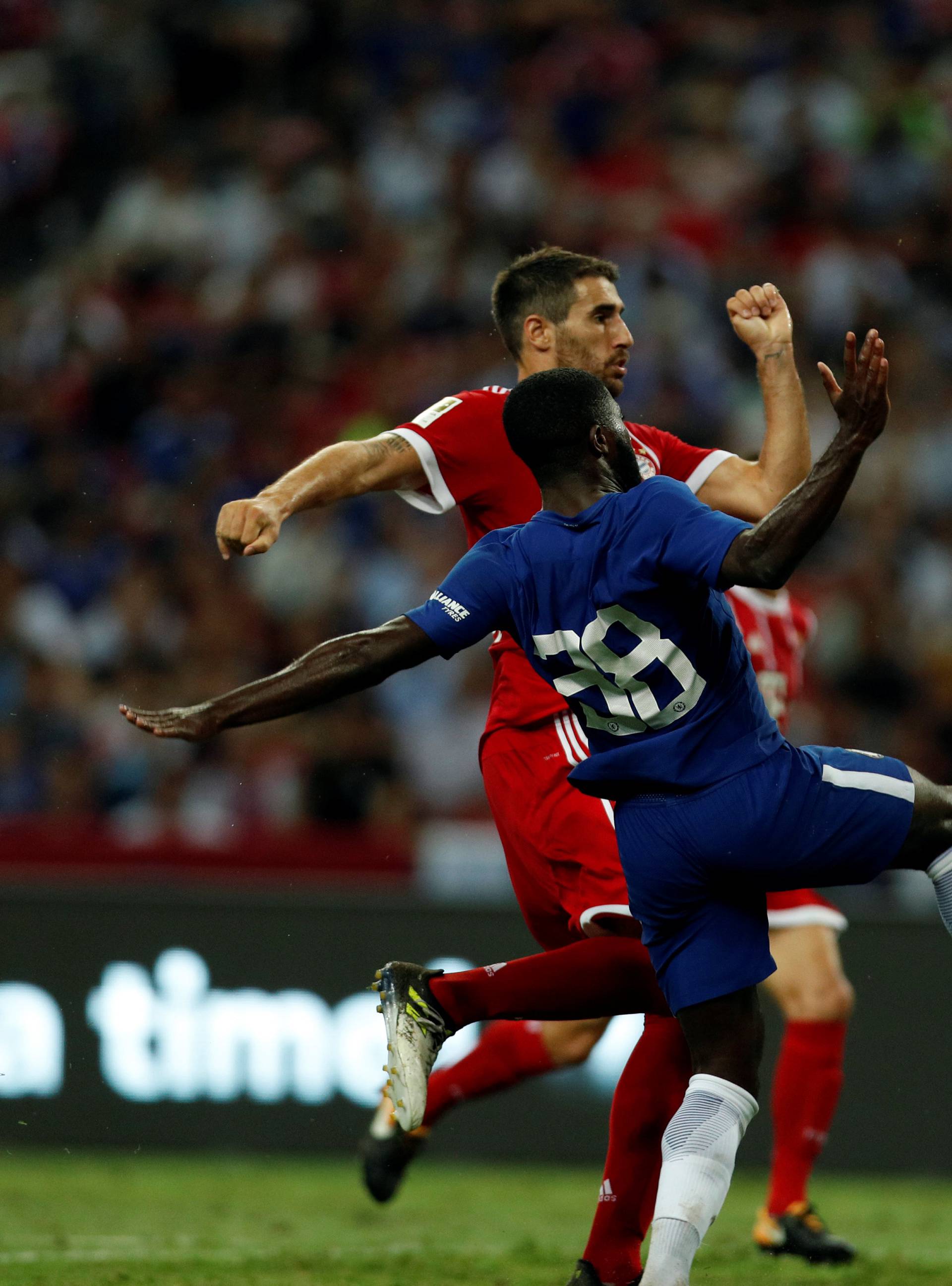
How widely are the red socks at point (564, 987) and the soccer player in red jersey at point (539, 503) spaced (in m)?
0.01

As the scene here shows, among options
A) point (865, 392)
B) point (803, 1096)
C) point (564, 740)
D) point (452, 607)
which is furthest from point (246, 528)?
point (803, 1096)

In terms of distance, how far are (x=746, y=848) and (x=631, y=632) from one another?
1.69 ft

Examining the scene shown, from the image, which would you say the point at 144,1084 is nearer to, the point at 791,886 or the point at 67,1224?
the point at 67,1224

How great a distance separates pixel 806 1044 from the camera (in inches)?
236

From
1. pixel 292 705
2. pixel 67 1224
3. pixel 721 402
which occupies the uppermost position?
pixel 292 705

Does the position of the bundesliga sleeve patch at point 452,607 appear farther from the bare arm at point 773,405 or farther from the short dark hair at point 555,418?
the bare arm at point 773,405

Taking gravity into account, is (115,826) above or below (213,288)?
below

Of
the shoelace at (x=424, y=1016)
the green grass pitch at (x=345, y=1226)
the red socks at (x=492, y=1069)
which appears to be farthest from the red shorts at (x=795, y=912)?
the shoelace at (x=424, y=1016)

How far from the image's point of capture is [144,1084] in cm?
808

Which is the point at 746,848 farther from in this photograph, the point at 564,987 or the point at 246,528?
the point at 246,528

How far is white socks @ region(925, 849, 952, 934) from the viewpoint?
402 centimetres

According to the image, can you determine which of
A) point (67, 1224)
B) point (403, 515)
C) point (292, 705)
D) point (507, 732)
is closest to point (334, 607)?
point (403, 515)

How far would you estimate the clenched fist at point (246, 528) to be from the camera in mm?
4207

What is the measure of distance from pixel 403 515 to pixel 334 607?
797 mm
